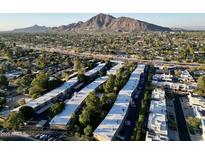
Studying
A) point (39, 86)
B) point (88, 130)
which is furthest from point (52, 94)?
point (88, 130)

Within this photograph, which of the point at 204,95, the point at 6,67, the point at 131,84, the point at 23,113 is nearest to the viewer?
the point at 23,113

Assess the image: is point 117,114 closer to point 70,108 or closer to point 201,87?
point 70,108

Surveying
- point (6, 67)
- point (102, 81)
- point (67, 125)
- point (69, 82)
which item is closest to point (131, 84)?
point (102, 81)

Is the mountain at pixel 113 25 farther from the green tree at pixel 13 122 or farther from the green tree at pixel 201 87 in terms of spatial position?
the green tree at pixel 13 122

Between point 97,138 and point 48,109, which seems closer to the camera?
point 97,138

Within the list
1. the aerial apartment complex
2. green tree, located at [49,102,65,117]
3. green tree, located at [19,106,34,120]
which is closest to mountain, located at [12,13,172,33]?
the aerial apartment complex

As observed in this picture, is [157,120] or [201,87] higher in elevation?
[201,87]

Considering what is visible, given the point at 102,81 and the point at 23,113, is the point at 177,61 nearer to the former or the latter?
the point at 102,81
